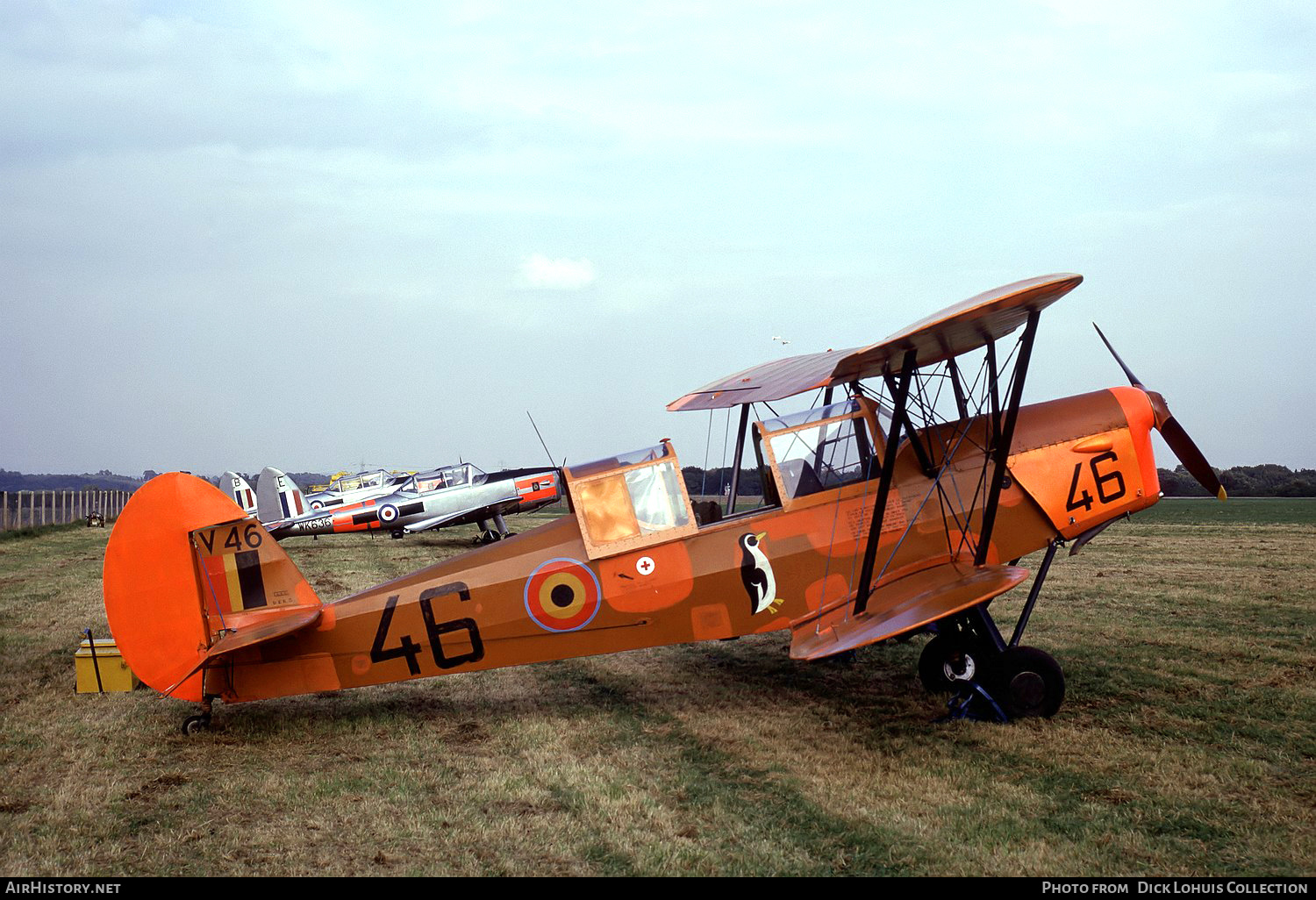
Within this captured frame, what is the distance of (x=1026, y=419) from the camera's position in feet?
22.4

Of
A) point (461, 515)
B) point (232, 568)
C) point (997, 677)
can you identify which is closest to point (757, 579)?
point (997, 677)

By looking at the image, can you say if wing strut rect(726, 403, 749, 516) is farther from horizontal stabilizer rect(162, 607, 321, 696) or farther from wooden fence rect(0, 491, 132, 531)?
wooden fence rect(0, 491, 132, 531)

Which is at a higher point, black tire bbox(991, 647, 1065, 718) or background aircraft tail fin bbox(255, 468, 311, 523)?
background aircraft tail fin bbox(255, 468, 311, 523)

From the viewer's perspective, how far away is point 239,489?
24.5 metres

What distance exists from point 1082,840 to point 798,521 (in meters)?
2.81

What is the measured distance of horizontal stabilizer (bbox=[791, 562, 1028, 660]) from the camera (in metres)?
5.48

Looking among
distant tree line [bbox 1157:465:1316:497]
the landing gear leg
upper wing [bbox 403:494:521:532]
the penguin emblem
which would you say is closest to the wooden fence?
upper wing [bbox 403:494:521:532]

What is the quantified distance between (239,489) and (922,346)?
22.5 m

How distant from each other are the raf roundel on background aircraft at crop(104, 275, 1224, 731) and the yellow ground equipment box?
1.62m

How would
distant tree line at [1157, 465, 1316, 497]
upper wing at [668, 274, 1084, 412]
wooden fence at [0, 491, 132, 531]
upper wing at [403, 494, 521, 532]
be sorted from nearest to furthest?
upper wing at [668, 274, 1084, 412] < upper wing at [403, 494, 521, 532] < wooden fence at [0, 491, 132, 531] < distant tree line at [1157, 465, 1316, 497]

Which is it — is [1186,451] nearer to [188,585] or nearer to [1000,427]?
[1000,427]

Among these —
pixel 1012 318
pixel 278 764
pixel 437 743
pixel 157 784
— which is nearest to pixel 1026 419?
pixel 1012 318

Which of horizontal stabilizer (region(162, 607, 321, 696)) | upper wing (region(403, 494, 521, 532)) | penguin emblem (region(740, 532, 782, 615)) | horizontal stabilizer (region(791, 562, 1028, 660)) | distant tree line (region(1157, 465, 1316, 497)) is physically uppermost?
upper wing (region(403, 494, 521, 532))

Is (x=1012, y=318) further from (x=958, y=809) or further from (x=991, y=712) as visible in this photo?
(x=958, y=809)
